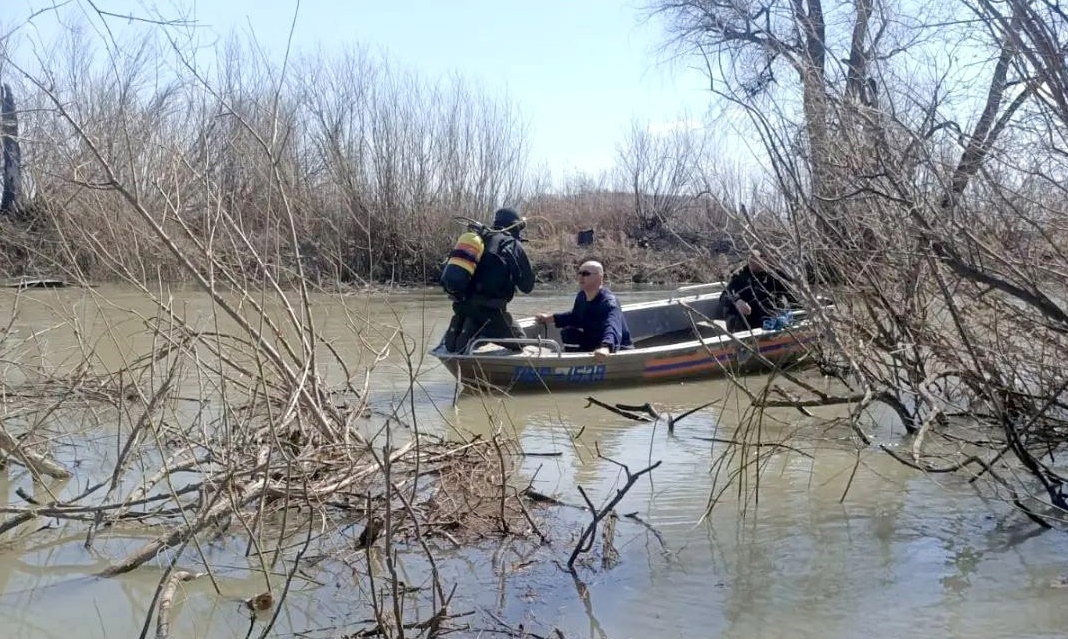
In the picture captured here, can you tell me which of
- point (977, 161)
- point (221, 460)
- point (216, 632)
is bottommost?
point (216, 632)

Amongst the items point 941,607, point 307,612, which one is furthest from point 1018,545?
point 307,612

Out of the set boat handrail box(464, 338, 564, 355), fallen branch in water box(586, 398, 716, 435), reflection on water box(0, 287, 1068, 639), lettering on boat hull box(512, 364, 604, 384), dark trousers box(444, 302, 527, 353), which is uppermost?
dark trousers box(444, 302, 527, 353)

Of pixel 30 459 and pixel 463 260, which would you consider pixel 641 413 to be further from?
pixel 30 459

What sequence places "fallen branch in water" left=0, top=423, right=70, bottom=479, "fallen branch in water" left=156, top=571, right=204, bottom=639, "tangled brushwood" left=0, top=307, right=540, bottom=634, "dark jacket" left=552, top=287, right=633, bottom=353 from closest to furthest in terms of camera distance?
"fallen branch in water" left=156, top=571, right=204, bottom=639 < "tangled brushwood" left=0, top=307, right=540, bottom=634 < "fallen branch in water" left=0, top=423, right=70, bottom=479 < "dark jacket" left=552, top=287, right=633, bottom=353

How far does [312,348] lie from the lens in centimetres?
485

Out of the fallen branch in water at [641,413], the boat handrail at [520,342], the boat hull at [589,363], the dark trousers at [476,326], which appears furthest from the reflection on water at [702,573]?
the dark trousers at [476,326]

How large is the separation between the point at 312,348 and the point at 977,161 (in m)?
3.16

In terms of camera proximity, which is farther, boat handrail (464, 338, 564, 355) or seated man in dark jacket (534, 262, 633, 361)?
seated man in dark jacket (534, 262, 633, 361)

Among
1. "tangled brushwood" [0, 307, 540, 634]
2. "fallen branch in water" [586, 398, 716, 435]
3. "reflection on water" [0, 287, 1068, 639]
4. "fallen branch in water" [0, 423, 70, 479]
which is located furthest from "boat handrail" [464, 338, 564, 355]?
"fallen branch in water" [0, 423, 70, 479]

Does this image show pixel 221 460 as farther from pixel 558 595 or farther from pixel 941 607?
pixel 941 607

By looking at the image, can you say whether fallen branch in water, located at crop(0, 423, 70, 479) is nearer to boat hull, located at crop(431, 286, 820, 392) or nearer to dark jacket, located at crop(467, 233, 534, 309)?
boat hull, located at crop(431, 286, 820, 392)

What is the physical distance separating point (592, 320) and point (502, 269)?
1088mm

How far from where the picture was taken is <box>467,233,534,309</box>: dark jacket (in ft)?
27.9

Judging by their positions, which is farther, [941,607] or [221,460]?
[221,460]
